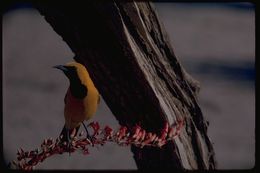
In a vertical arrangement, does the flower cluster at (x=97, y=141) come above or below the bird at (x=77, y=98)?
below

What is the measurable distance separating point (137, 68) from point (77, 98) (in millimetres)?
167

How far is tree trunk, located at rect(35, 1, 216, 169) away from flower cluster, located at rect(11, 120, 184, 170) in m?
0.02

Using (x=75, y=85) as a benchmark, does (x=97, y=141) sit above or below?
below

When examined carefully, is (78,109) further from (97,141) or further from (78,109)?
(97,141)

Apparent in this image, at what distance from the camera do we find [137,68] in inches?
57.5

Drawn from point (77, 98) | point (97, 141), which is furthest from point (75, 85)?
point (97, 141)

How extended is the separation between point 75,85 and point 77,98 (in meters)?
0.04

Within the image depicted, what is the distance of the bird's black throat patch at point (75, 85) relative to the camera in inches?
58.4

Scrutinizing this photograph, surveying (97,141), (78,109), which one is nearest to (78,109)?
(78,109)

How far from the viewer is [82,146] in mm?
1481

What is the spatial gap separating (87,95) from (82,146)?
0.39 ft

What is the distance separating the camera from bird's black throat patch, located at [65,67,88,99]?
148cm

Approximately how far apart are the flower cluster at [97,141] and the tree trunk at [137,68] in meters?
0.02

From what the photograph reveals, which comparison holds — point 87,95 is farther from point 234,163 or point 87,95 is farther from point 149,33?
point 234,163
